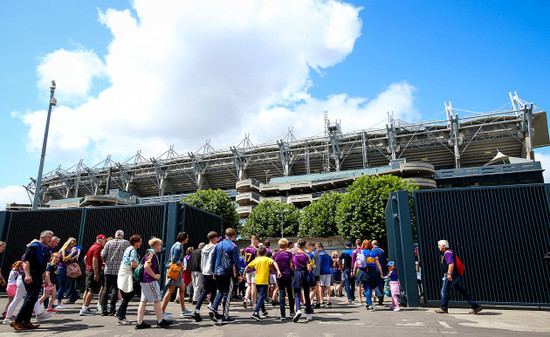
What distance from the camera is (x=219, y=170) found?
69.6 meters

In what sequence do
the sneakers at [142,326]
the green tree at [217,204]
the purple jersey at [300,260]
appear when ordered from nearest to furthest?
the sneakers at [142,326], the purple jersey at [300,260], the green tree at [217,204]

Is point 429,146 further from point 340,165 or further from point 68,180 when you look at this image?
point 68,180

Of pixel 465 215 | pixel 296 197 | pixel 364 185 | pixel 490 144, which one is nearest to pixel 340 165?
pixel 296 197

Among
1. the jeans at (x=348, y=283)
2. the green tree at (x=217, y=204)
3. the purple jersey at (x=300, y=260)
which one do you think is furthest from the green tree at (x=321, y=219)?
the purple jersey at (x=300, y=260)

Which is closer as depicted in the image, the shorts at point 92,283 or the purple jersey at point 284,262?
the purple jersey at point 284,262

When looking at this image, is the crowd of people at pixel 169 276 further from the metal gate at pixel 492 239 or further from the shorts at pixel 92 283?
the metal gate at pixel 492 239

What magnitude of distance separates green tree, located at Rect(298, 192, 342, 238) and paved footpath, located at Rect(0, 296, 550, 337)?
2980cm

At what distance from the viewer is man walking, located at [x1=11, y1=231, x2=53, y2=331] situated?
18.7 ft

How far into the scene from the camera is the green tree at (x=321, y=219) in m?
37.3

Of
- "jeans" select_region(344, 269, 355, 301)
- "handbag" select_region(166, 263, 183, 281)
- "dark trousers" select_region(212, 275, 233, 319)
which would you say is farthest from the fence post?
"handbag" select_region(166, 263, 183, 281)

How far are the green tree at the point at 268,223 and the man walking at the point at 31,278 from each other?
35.9 m

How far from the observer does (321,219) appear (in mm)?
37594

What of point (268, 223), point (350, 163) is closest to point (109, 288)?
point (268, 223)

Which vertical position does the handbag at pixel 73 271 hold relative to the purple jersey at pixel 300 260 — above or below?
below
